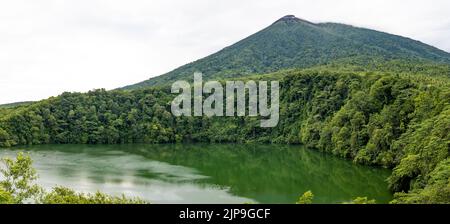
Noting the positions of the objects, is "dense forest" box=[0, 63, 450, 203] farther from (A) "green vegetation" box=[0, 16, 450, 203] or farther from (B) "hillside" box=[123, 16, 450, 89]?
(B) "hillside" box=[123, 16, 450, 89]

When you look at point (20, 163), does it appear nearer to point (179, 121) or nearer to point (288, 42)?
point (179, 121)

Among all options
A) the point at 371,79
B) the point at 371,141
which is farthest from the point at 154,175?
the point at 371,79

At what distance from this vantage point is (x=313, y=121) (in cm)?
5466

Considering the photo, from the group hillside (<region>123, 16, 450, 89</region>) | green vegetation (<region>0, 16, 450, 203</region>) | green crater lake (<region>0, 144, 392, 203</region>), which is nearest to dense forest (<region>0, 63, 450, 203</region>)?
green vegetation (<region>0, 16, 450, 203</region>)

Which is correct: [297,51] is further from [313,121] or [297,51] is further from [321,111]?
[313,121]

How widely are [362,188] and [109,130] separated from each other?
40.9 metres

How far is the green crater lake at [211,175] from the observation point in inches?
1040

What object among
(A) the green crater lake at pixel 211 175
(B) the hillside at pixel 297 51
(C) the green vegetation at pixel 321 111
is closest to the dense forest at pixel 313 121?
(C) the green vegetation at pixel 321 111

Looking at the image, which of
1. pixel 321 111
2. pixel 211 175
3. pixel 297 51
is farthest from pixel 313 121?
pixel 297 51

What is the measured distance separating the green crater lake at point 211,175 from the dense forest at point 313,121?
2294mm

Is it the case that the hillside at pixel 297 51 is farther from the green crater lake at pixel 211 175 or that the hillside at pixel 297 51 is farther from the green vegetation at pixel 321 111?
the green crater lake at pixel 211 175

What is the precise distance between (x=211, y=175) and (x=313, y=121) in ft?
77.8

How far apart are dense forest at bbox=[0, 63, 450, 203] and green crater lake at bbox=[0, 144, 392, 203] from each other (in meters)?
2.29

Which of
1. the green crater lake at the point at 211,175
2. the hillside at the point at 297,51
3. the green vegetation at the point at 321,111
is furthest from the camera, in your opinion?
the hillside at the point at 297,51
